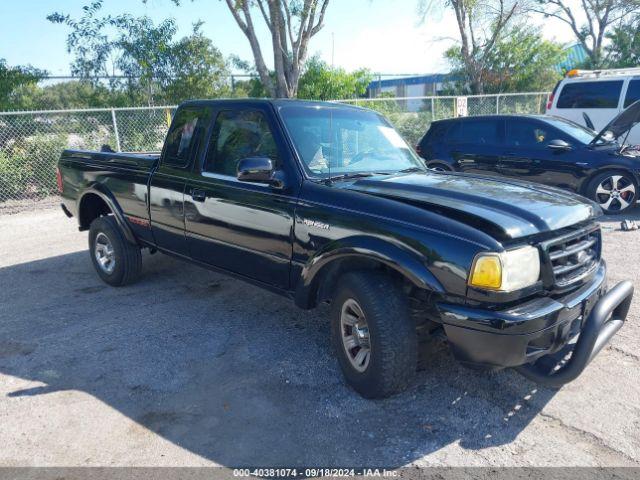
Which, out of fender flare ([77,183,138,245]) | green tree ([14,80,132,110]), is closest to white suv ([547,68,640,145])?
fender flare ([77,183,138,245])

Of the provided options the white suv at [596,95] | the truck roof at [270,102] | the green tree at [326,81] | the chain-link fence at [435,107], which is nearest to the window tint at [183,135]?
the truck roof at [270,102]

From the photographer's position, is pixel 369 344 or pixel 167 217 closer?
pixel 369 344

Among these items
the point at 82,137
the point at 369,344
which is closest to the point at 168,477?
the point at 369,344

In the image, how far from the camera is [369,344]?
3.14m

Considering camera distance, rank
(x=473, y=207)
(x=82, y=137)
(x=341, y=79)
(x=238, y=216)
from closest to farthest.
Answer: (x=473, y=207) → (x=238, y=216) → (x=82, y=137) → (x=341, y=79)

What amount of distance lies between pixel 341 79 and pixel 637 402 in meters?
15.5

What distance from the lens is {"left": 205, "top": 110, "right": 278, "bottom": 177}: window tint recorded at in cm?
392

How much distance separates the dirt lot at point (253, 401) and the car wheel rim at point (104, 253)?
693mm

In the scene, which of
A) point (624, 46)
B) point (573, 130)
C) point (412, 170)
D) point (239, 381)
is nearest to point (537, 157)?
point (573, 130)

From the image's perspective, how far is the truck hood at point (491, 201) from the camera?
2.91m

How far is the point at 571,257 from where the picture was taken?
10.2ft

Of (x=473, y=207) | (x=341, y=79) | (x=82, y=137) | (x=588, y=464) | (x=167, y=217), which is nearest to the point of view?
(x=588, y=464)

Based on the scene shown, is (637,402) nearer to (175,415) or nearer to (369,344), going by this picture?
(369,344)

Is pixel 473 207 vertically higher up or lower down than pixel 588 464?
higher up
